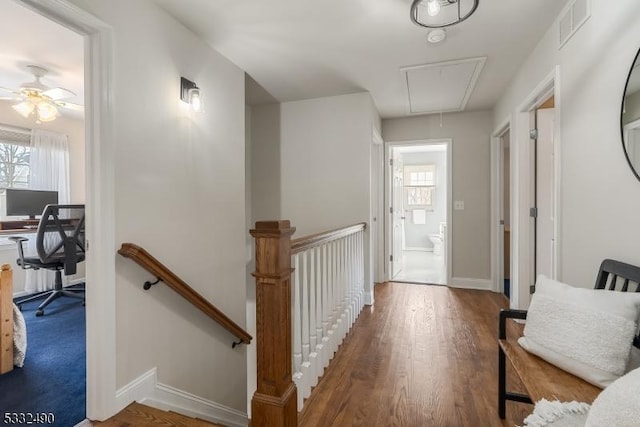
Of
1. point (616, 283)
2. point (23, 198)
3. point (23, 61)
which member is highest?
point (23, 61)

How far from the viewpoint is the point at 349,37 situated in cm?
230

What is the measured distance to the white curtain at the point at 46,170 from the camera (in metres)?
3.91

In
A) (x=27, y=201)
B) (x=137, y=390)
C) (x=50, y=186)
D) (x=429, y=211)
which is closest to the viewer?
(x=137, y=390)

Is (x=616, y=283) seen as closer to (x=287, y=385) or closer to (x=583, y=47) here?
(x=583, y=47)

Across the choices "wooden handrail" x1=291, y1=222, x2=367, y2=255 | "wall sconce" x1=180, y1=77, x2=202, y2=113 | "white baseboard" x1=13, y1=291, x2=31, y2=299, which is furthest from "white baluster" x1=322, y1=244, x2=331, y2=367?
"white baseboard" x1=13, y1=291, x2=31, y2=299

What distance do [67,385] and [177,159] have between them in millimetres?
1607

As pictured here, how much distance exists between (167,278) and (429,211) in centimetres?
702

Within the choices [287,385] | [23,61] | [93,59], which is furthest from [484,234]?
[23,61]

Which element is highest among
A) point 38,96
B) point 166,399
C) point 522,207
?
point 38,96

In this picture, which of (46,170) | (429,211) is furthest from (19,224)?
(429,211)

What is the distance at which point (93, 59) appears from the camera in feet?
5.06

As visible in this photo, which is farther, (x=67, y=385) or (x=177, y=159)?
(x=177, y=159)

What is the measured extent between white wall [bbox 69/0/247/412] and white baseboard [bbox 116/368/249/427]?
1.9 inches

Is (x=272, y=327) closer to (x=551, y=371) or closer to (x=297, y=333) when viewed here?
(x=297, y=333)
